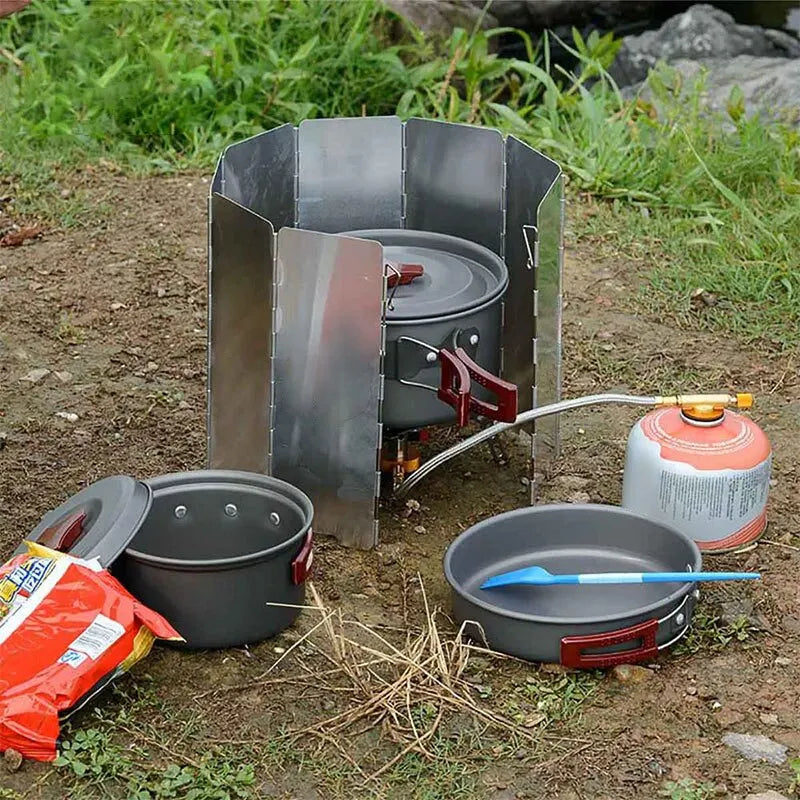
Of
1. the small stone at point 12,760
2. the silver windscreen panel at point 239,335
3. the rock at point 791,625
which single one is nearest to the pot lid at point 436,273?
the silver windscreen panel at point 239,335

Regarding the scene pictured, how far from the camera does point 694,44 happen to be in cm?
750

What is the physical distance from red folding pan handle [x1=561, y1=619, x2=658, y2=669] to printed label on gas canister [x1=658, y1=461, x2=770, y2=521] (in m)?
0.48

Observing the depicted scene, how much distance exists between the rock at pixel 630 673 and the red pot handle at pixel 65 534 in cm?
109

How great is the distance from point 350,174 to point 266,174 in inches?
9.2

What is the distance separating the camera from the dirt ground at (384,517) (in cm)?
249

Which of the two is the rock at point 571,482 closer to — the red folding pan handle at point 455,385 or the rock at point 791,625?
the red folding pan handle at point 455,385

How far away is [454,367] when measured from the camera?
9.80ft

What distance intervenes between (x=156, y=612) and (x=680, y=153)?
3.06 metres

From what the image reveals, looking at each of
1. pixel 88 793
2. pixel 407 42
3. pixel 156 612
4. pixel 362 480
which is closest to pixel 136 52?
pixel 407 42

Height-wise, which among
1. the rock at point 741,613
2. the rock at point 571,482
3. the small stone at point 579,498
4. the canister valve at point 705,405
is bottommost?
the small stone at point 579,498

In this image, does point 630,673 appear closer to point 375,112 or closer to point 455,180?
point 455,180

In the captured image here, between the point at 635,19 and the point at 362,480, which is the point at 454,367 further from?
the point at 635,19

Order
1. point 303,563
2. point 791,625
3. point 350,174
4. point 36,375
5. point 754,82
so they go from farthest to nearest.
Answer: point 754,82, point 36,375, point 350,174, point 791,625, point 303,563

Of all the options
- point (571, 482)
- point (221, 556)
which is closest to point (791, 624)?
point (571, 482)
